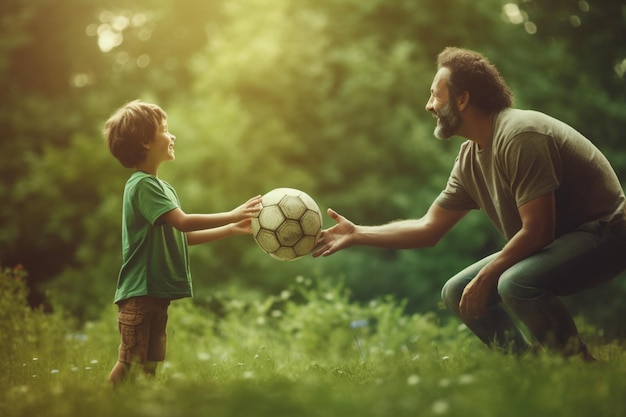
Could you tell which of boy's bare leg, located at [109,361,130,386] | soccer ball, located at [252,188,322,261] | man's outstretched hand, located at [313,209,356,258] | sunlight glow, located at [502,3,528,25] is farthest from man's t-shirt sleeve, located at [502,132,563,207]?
sunlight glow, located at [502,3,528,25]

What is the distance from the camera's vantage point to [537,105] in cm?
1119

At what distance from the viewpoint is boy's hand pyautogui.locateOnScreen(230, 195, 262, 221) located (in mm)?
3973

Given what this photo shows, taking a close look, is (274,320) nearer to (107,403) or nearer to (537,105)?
(107,403)

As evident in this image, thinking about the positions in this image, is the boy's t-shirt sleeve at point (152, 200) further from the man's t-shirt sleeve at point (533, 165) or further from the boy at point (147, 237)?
the man's t-shirt sleeve at point (533, 165)

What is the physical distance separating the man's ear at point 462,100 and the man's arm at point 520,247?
77 cm

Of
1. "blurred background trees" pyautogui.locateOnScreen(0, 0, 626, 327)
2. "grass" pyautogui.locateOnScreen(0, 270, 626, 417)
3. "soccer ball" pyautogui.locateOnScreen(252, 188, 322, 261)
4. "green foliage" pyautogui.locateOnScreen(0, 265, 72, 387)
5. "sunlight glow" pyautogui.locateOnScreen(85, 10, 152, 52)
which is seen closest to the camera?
"grass" pyautogui.locateOnScreen(0, 270, 626, 417)

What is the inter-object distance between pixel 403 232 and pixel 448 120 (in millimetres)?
854

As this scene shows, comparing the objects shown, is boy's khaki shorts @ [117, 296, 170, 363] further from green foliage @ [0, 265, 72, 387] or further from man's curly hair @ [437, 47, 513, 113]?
man's curly hair @ [437, 47, 513, 113]

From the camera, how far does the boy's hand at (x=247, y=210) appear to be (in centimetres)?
397

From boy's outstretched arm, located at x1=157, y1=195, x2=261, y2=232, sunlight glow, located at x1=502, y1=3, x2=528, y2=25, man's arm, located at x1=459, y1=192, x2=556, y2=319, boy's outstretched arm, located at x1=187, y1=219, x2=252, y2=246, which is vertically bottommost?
man's arm, located at x1=459, y1=192, x2=556, y2=319

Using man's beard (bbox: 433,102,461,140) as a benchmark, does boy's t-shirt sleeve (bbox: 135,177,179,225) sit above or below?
below

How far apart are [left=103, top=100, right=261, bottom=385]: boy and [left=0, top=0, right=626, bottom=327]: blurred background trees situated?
462 centimetres

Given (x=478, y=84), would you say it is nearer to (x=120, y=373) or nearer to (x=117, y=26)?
(x=120, y=373)

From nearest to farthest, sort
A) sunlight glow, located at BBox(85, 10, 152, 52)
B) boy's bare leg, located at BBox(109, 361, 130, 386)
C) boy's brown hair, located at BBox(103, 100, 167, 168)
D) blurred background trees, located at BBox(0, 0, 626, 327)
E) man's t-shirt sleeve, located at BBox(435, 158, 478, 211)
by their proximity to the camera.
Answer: boy's bare leg, located at BBox(109, 361, 130, 386), boy's brown hair, located at BBox(103, 100, 167, 168), man's t-shirt sleeve, located at BBox(435, 158, 478, 211), blurred background trees, located at BBox(0, 0, 626, 327), sunlight glow, located at BBox(85, 10, 152, 52)
